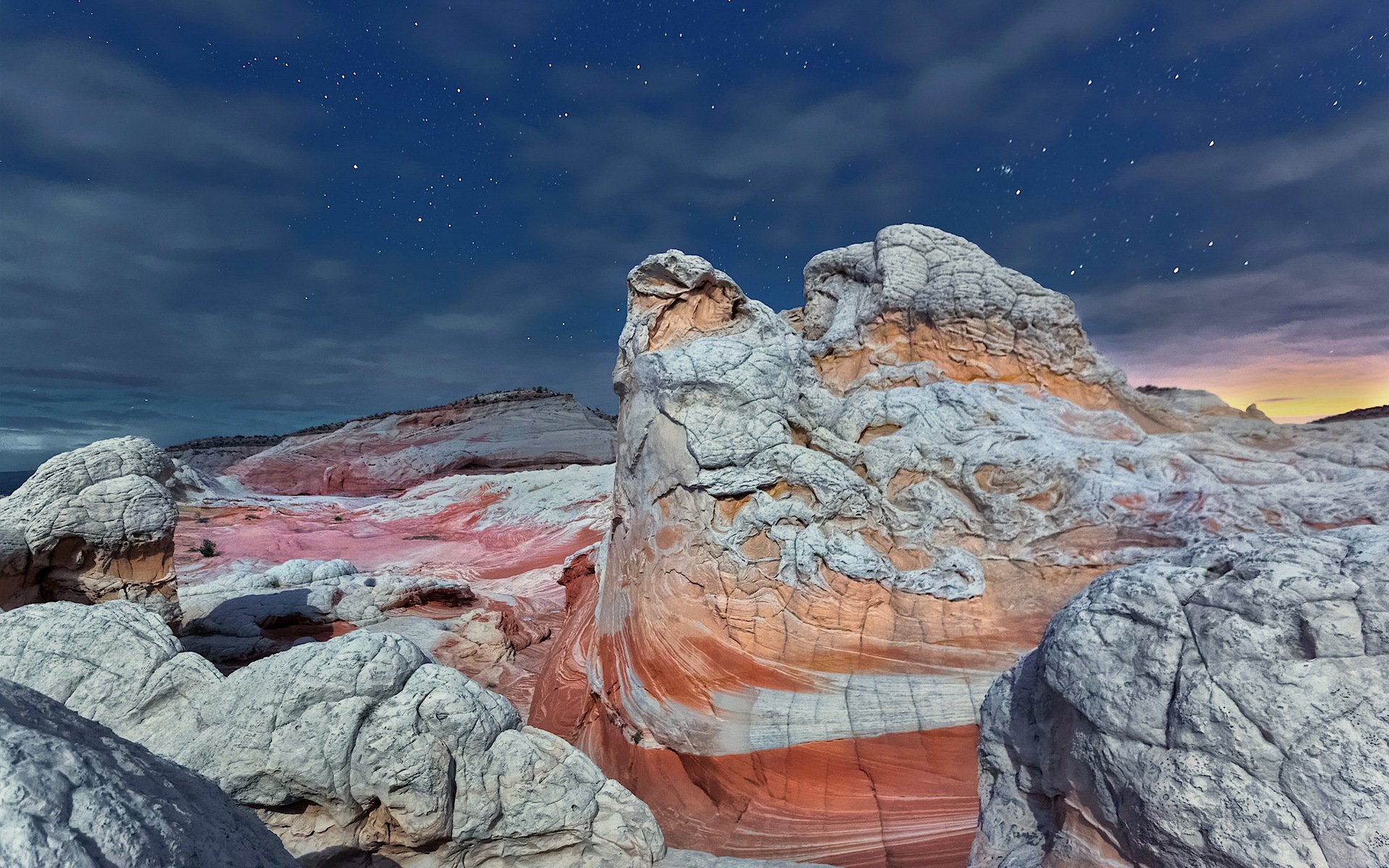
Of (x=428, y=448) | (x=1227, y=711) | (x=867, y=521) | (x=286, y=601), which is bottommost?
(x=286, y=601)

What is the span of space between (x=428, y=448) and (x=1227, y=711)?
95.6ft

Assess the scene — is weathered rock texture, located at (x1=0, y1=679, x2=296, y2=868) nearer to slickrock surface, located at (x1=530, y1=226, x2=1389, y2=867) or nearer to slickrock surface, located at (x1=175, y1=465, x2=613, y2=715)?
slickrock surface, located at (x1=530, y1=226, x2=1389, y2=867)

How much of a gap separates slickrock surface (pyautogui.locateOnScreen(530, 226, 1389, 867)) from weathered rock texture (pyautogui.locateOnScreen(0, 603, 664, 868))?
1.48m

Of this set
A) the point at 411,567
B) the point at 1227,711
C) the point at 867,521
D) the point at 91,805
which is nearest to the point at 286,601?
the point at 411,567

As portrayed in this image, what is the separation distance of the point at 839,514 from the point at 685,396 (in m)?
1.59

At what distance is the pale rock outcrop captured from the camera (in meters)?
7.50

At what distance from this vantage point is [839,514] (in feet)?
16.4

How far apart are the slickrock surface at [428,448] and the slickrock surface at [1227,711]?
83.0ft

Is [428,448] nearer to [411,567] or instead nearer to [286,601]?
[411,567]

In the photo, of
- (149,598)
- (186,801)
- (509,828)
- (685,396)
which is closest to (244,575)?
(149,598)

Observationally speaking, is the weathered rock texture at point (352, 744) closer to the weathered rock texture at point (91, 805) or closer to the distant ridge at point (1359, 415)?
the weathered rock texture at point (91, 805)

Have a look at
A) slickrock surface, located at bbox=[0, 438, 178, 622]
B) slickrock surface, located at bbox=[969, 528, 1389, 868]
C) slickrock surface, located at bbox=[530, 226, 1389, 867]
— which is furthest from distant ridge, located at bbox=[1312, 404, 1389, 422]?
slickrock surface, located at bbox=[0, 438, 178, 622]

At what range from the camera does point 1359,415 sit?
500 cm

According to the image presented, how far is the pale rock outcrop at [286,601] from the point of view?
7500mm
